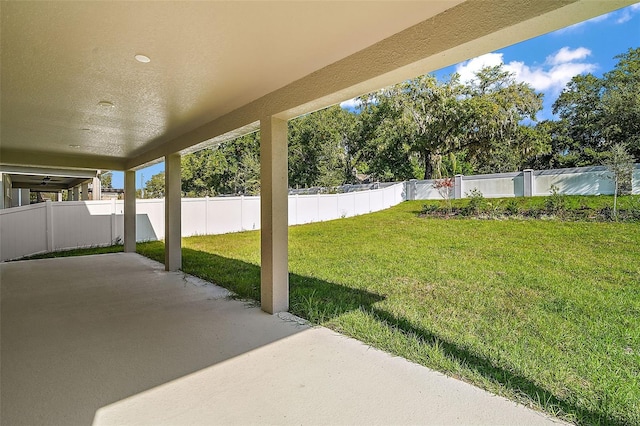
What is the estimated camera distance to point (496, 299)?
446cm

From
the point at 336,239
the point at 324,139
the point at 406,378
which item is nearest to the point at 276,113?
the point at 406,378

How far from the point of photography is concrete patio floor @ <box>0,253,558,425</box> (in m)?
2.12

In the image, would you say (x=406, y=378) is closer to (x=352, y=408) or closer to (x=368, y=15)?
(x=352, y=408)

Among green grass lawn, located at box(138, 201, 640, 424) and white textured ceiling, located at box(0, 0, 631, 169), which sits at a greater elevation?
white textured ceiling, located at box(0, 0, 631, 169)

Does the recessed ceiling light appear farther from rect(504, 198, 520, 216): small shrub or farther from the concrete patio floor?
rect(504, 198, 520, 216): small shrub

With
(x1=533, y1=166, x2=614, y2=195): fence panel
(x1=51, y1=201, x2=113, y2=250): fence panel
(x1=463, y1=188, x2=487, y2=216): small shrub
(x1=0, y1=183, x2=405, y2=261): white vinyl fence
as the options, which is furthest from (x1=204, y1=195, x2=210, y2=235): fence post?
(x1=533, y1=166, x2=614, y2=195): fence panel

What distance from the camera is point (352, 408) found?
86.0 inches

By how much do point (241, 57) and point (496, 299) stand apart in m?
4.37

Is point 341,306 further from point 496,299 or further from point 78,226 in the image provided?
point 78,226

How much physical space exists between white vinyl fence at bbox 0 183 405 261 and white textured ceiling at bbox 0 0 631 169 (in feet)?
18.6

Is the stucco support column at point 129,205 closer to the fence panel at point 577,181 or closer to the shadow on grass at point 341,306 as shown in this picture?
the shadow on grass at point 341,306

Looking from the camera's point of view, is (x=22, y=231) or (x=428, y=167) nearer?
(x=22, y=231)

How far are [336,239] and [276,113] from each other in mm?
6446

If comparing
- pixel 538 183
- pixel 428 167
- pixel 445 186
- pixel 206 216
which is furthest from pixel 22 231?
pixel 428 167
